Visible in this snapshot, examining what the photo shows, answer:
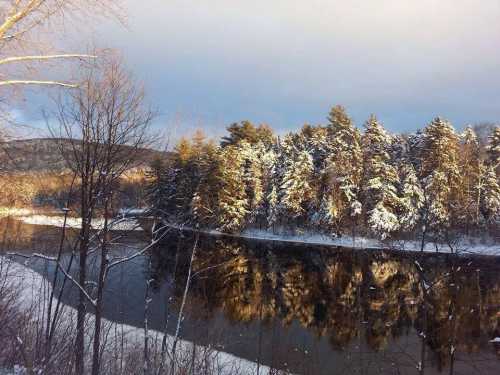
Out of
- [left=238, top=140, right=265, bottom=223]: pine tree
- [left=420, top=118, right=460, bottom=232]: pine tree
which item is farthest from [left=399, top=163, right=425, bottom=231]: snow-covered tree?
[left=238, top=140, right=265, bottom=223]: pine tree

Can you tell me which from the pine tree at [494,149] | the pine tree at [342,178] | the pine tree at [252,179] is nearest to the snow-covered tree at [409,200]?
the pine tree at [342,178]

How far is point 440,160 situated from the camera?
39188 millimetres

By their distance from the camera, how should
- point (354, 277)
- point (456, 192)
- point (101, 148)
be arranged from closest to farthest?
1. point (101, 148)
2. point (354, 277)
3. point (456, 192)

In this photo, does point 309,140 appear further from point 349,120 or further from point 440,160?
point 440,160

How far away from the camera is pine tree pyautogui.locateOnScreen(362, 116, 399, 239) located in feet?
132

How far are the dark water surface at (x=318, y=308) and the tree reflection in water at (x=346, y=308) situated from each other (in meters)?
0.05

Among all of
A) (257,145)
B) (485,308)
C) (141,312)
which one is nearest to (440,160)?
(257,145)

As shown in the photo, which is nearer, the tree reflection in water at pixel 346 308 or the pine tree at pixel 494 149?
the tree reflection in water at pixel 346 308

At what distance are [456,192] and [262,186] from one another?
20048 mm

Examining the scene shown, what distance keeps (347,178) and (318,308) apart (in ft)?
81.9

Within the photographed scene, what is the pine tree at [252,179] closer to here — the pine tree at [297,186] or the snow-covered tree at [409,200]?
the pine tree at [297,186]

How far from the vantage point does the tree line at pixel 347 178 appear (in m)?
39.5

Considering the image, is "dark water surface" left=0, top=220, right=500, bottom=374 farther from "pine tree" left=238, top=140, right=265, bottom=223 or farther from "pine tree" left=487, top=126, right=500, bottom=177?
"pine tree" left=487, top=126, right=500, bottom=177

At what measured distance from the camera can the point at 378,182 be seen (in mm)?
41812
